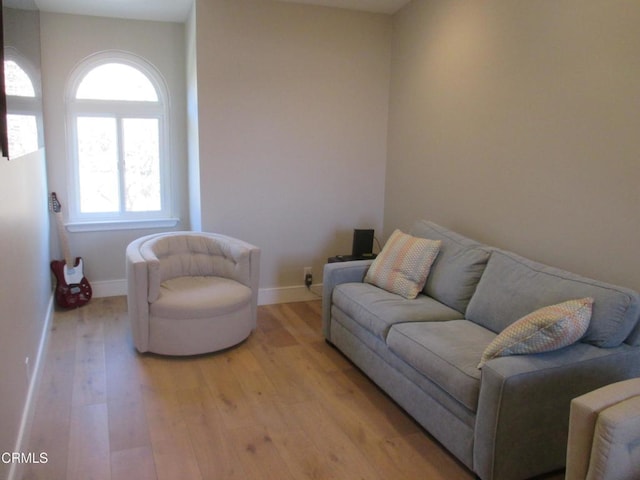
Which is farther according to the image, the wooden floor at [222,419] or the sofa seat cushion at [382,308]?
the sofa seat cushion at [382,308]

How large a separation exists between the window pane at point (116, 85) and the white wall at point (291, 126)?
35.6 inches

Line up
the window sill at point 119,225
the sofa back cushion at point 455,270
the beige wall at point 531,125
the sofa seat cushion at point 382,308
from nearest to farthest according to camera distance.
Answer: the beige wall at point 531,125 → the sofa seat cushion at point 382,308 → the sofa back cushion at point 455,270 → the window sill at point 119,225

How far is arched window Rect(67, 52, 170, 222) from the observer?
4.29 meters

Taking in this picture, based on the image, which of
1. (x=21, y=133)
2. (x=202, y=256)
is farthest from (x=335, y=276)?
(x=21, y=133)

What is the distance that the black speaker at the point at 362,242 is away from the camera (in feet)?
13.5

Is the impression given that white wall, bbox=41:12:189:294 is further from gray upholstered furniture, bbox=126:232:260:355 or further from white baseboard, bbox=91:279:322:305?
gray upholstered furniture, bbox=126:232:260:355

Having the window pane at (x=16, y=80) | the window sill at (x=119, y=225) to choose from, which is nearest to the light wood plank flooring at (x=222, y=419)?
the window sill at (x=119, y=225)

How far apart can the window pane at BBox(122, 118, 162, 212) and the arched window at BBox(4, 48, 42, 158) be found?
4.70 ft

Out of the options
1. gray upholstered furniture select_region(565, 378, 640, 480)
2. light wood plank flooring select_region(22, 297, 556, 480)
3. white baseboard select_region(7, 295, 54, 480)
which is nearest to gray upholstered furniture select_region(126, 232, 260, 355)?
light wood plank flooring select_region(22, 297, 556, 480)

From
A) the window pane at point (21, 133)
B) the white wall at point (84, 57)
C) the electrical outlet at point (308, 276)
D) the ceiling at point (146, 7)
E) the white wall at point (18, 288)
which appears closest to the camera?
the white wall at point (18, 288)

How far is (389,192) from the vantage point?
446 centimetres

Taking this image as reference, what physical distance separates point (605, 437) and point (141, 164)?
419 centimetres

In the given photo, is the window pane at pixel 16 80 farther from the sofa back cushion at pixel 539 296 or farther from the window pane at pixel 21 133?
the sofa back cushion at pixel 539 296

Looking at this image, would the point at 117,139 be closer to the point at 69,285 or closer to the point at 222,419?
the point at 69,285
